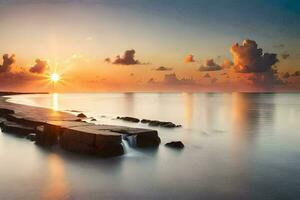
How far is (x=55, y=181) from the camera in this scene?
12.2 m

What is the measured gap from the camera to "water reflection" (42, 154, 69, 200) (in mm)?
10719

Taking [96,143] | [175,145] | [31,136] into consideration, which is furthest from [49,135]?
[175,145]

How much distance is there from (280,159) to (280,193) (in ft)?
21.5

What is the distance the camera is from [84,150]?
52.1ft

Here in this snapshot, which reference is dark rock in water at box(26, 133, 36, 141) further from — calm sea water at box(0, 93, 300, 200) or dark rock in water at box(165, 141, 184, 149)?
dark rock in water at box(165, 141, 184, 149)

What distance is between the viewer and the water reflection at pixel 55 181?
10719 millimetres

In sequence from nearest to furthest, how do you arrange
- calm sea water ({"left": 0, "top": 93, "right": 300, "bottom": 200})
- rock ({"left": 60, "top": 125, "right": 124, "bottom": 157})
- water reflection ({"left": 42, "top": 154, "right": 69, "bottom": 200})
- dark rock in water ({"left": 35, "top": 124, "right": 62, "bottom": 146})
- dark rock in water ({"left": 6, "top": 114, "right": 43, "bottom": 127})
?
water reflection ({"left": 42, "top": 154, "right": 69, "bottom": 200})
calm sea water ({"left": 0, "top": 93, "right": 300, "bottom": 200})
rock ({"left": 60, "top": 125, "right": 124, "bottom": 157})
dark rock in water ({"left": 35, "top": 124, "right": 62, "bottom": 146})
dark rock in water ({"left": 6, "top": 114, "right": 43, "bottom": 127})

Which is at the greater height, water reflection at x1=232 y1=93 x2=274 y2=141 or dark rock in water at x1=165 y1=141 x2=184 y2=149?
dark rock in water at x1=165 y1=141 x2=184 y2=149

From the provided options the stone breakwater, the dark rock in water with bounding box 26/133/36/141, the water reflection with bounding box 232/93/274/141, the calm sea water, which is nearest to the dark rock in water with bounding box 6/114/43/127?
the stone breakwater

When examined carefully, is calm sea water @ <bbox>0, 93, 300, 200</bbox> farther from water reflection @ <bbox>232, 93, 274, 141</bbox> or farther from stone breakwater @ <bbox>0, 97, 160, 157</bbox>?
water reflection @ <bbox>232, 93, 274, 141</bbox>

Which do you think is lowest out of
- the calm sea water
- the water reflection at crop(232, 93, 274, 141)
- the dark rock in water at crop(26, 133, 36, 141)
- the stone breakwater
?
the water reflection at crop(232, 93, 274, 141)

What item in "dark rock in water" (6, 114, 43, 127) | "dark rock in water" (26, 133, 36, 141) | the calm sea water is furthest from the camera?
"dark rock in water" (6, 114, 43, 127)

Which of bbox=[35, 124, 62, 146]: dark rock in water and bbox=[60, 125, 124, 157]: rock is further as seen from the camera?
bbox=[35, 124, 62, 146]: dark rock in water

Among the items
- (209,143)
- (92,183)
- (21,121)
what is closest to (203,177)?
(92,183)
